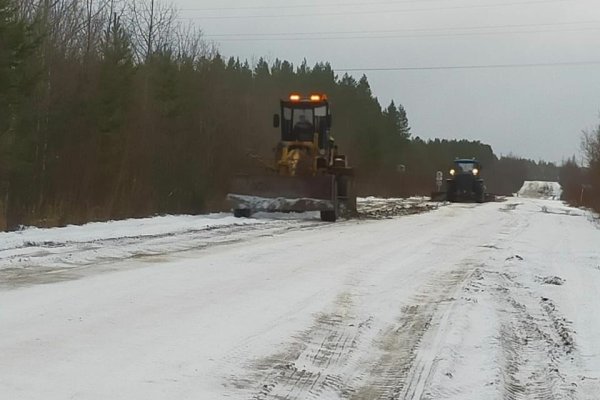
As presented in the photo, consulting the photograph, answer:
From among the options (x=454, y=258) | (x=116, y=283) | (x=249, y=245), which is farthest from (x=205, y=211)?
(x=116, y=283)

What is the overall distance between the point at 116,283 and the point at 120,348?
304 cm

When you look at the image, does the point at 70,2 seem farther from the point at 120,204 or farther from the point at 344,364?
the point at 344,364

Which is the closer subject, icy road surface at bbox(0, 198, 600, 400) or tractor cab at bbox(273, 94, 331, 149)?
icy road surface at bbox(0, 198, 600, 400)

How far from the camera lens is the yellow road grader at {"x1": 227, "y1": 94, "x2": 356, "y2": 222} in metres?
21.8

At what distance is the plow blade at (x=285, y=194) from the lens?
21.8 metres

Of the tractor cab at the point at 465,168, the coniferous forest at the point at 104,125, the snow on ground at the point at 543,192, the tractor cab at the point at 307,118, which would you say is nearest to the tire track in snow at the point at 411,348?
the coniferous forest at the point at 104,125

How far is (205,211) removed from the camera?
2589 centimetres

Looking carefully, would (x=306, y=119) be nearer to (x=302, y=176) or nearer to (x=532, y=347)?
(x=302, y=176)

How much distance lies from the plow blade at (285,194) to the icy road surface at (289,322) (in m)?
7.61

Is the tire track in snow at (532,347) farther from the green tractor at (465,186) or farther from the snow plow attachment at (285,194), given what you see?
the green tractor at (465,186)

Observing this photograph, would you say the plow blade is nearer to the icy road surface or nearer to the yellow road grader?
the yellow road grader

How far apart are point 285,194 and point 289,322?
1444 centimetres

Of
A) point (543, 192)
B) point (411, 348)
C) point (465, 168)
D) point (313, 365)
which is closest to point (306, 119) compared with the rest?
point (411, 348)

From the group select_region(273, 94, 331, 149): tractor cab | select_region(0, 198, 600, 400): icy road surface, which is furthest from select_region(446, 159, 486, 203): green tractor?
select_region(0, 198, 600, 400): icy road surface
